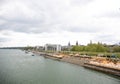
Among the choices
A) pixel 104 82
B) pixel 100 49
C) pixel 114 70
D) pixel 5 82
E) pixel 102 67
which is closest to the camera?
pixel 5 82

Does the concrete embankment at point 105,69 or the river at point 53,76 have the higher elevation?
the concrete embankment at point 105,69

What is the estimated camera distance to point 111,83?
37312mm

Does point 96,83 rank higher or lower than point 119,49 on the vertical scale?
lower

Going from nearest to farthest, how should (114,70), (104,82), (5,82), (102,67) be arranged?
(5,82) → (104,82) → (114,70) → (102,67)

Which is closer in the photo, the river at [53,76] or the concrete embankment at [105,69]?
the river at [53,76]

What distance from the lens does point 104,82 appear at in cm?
3816

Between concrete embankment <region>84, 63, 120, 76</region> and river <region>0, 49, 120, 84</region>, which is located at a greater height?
concrete embankment <region>84, 63, 120, 76</region>

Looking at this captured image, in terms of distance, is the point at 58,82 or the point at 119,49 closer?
the point at 58,82

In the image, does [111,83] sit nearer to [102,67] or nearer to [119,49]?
[102,67]

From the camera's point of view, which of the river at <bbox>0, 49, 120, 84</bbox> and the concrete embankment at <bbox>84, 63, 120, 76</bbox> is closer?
the river at <bbox>0, 49, 120, 84</bbox>

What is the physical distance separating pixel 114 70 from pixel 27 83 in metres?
21.8

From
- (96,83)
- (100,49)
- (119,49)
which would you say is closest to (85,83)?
(96,83)

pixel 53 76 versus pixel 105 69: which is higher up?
pixel 105 69

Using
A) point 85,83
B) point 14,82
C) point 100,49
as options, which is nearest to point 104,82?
point 85,83
